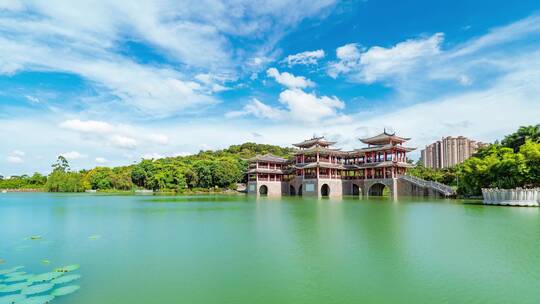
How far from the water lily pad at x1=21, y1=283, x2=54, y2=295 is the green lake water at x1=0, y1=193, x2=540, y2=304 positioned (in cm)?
56

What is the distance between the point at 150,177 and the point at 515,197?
5186cm

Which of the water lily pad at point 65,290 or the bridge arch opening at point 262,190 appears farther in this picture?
the bridge arch opening at point 262,190

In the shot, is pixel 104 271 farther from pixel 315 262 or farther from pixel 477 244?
pixel 477 244

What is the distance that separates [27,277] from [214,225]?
7.73 meters

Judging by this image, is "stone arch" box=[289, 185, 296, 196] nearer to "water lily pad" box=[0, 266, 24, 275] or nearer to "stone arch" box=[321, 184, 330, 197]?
"stone arch" box=[321, 184, 330, 197]

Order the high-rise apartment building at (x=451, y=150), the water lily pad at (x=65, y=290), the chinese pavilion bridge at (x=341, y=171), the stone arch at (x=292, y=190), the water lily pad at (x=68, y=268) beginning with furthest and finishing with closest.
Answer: the high-rise apartment building at (x=451, y=150) → the stone arch at (x=292, y=190) → the chinese pavilion bridge at (x=341, y=171) → the water lily pad at (x=68, y=268) → the water lily pad at (x=65, y=290)

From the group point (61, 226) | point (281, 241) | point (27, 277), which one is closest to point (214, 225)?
point (281, 241)

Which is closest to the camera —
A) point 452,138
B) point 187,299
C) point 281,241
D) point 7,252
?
point 187,299

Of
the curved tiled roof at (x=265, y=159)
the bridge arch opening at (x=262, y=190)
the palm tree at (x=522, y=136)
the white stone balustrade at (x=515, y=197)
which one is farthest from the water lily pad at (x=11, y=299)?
the bridge arch opening at (x=262, y=190)

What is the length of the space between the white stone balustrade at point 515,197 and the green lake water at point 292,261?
9.45 metres

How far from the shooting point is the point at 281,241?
420 inches

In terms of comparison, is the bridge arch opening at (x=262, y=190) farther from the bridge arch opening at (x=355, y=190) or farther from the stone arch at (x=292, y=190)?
the bridge arch opening at (x=355, y=190)

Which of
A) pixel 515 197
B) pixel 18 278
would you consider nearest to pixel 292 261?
pixel 18 278

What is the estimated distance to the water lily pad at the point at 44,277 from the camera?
22.7 feet
